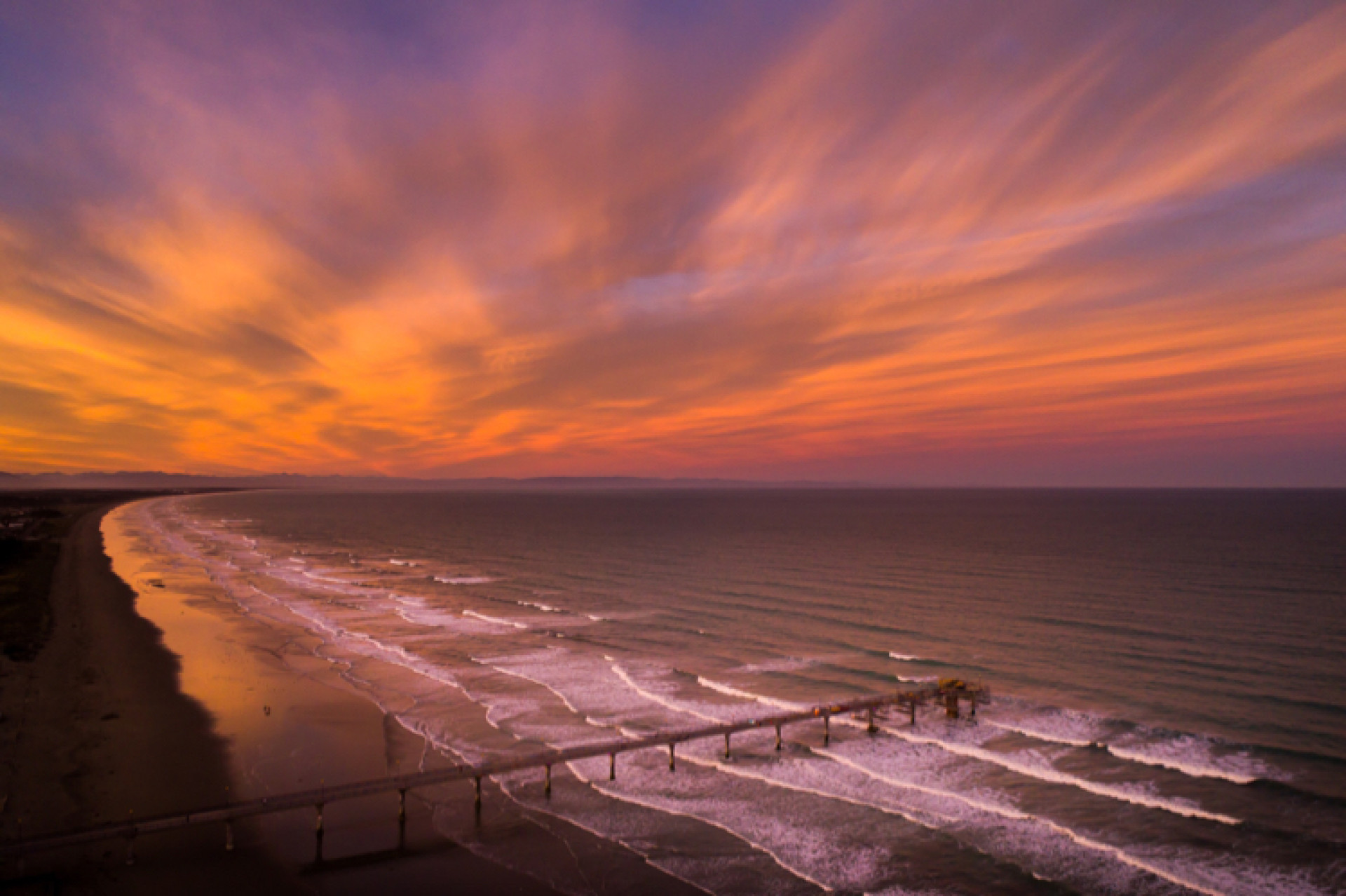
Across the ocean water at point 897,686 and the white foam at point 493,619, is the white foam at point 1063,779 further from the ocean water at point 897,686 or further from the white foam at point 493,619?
the white foam at point 493,619

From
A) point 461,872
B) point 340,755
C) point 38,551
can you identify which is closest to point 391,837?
point 461,872

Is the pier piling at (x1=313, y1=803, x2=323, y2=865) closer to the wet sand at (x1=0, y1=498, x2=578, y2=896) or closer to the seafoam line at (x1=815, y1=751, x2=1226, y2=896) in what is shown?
the wet sand at (x1=0, y1=498, x2=578, y2=896)

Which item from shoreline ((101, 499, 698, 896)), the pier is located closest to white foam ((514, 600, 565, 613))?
shoreline ((101, 499, 698, 896))

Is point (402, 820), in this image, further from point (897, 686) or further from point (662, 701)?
point (897, 686)

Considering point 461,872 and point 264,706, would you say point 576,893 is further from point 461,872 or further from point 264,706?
point 264,706

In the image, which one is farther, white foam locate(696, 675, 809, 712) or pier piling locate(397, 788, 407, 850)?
white foam locate(696, 675, 809, 712)
